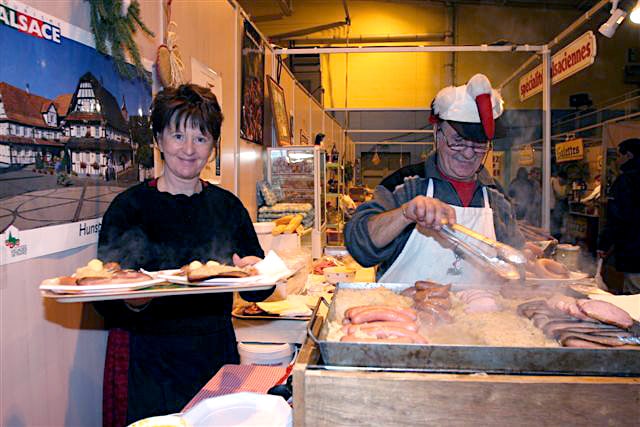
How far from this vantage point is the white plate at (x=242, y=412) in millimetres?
1462

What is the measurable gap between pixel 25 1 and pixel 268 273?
1.22m

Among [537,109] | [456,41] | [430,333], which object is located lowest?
[430,333]

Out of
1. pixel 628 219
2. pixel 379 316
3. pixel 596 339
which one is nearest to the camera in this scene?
pixel 596 339

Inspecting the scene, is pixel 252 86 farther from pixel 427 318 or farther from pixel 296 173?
pixel 427 318

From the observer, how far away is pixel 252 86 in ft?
15.7

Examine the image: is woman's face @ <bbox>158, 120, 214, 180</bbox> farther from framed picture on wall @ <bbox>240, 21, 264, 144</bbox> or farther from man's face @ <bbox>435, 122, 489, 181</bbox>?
framed picture on wall @ <bbox>240, 21, 264, 144</bbox>

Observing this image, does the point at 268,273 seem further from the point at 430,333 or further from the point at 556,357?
the point at 556,357

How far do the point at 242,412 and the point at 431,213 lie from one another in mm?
1033

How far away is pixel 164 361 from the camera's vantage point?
2115 millimetres

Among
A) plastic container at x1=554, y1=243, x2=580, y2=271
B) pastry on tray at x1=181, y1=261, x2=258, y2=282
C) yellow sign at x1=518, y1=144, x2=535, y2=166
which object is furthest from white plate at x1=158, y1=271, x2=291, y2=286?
yellow sign at x1=518, y1=144, x2=535, y2=166

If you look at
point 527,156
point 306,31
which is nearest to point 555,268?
point 527,156

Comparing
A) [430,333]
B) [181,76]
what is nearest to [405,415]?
[430,333]

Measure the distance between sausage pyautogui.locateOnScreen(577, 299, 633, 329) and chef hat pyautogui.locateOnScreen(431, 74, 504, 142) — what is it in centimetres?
103

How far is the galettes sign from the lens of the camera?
1.59 meters
